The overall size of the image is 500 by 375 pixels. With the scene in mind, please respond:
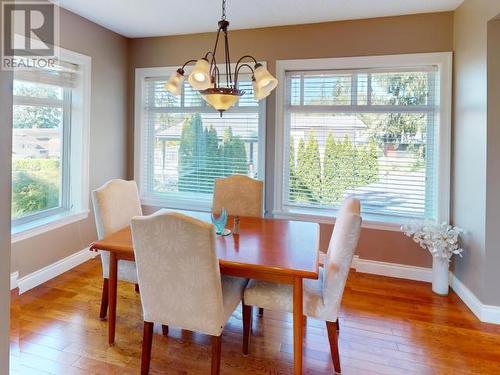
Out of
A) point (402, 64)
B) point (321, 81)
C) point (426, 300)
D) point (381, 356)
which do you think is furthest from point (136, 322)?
point (402, 64)

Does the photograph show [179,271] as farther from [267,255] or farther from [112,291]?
[112,291]

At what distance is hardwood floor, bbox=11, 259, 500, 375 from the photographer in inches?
81.2

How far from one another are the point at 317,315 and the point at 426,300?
1.55m

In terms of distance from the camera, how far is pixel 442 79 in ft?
10.6

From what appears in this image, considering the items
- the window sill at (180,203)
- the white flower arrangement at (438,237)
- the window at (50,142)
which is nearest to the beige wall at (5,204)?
the window at (50,142)

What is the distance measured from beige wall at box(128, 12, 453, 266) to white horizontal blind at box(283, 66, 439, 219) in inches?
7.9

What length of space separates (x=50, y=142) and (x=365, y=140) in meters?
3.20

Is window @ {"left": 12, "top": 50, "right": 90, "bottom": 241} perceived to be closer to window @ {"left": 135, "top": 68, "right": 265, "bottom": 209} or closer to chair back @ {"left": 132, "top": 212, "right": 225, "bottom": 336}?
window @ {"left": 135, "top": 68, "right": 265, "bottom": 209}

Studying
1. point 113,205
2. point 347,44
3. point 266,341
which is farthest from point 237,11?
point 266,341

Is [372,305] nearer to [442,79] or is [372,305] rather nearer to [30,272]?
[442,79]

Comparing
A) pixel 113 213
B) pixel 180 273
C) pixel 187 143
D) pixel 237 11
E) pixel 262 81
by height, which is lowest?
pixel 180 273

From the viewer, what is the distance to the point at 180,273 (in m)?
1.73

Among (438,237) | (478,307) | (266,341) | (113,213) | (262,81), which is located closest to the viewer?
(262,81)

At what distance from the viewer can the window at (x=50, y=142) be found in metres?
3.06
